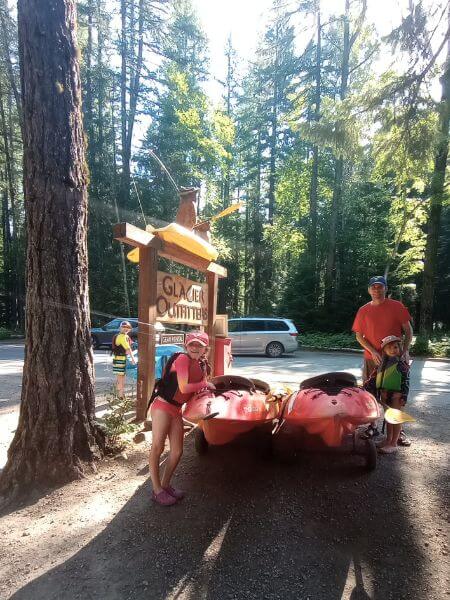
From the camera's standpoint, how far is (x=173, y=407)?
10.6ft

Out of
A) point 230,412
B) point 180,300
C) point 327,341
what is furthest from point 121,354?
point 327,341

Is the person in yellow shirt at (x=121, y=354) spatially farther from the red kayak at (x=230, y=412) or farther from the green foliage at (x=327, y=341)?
the green foliage at (x=327, y=341)

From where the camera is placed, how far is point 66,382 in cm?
363

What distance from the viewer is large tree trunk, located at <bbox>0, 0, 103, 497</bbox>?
3543 millimetres

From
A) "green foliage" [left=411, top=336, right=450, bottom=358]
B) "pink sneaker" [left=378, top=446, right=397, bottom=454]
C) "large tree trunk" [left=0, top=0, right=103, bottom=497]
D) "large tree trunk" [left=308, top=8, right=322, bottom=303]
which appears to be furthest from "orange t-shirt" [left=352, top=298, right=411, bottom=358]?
"large tree trunk" [left=308, top=8, right=322, bottom=303]

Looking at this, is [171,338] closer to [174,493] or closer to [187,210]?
[187,210]

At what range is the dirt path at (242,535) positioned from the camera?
2285 millimetres

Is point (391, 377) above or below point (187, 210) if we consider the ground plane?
below

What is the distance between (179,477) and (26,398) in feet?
5.17

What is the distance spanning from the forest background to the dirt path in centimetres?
1374

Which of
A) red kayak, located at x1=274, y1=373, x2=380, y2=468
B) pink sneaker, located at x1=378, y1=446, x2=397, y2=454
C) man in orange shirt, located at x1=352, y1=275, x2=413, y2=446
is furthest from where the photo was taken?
man in orange shirt, located at x1=352, y1=275, x2=413, y2=446

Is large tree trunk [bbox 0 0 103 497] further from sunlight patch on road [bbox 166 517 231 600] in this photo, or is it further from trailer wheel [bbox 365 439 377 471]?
trailer wheel [bbox 365 439 377 471]

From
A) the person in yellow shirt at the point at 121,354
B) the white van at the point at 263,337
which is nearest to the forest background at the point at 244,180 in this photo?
the white van at the point at 263,337

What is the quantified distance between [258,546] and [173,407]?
116 centimetres
